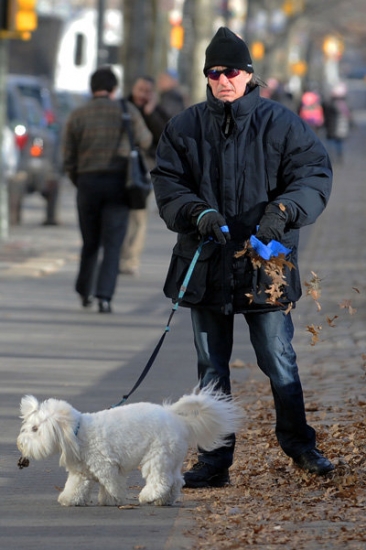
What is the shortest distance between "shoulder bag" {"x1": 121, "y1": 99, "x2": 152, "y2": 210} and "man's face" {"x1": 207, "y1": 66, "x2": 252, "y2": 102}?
5.99 metres

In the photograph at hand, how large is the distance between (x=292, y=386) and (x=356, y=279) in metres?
9.02

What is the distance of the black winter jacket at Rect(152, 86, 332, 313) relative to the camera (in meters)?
6.17

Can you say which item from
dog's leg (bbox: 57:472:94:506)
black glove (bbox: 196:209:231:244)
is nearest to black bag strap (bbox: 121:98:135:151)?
black glove (bbox: 196:209:231:244)

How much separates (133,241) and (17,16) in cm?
366

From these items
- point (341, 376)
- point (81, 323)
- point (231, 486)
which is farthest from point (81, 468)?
point (81, 323)

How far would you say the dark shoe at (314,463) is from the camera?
6.36 m

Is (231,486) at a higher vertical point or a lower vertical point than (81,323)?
higher

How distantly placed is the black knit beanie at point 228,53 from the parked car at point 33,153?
14.0 metres

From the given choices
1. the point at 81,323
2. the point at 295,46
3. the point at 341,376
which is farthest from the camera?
the point at 295,46

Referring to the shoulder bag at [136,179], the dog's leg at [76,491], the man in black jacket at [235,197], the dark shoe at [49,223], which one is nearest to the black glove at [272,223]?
the man in black jacket at [235,197]

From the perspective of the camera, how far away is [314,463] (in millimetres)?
6363

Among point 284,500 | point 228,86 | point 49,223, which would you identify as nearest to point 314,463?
point 284,500

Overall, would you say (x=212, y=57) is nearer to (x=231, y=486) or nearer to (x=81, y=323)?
(x=231, y=486)

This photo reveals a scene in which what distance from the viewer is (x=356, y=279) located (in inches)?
601
